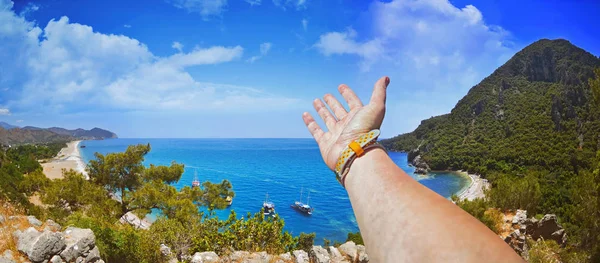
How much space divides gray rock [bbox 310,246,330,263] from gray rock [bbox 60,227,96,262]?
4080 mm

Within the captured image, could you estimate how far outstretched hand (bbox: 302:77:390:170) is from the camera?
120 cm

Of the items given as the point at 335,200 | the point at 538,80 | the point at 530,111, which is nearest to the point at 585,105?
the point at 530,111

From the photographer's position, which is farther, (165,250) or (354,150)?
(165,250)

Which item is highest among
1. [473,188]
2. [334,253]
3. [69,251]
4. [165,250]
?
[69,251]

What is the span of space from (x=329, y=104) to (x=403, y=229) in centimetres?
87

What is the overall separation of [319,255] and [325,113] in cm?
510

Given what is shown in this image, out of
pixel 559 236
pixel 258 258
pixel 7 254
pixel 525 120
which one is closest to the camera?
pixel 7 254

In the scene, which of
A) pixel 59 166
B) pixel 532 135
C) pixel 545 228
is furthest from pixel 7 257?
pixel 532 135

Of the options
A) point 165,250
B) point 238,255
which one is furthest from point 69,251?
point 238,255

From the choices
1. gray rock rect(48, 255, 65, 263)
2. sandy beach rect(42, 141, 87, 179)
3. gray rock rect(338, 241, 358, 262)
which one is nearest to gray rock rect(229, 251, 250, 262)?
gray rock rect(338, 241, 358, 262)

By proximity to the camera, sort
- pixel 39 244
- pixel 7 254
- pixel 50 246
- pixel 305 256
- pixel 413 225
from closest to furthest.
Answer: pixel 413 225
pixel 7 254
pixel 39 244
pixel 50 246
pixel 305 256

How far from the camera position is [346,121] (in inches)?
51.3

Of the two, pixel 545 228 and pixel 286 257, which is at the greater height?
pixel 286 257

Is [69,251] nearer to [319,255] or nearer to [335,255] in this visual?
[319,255]
